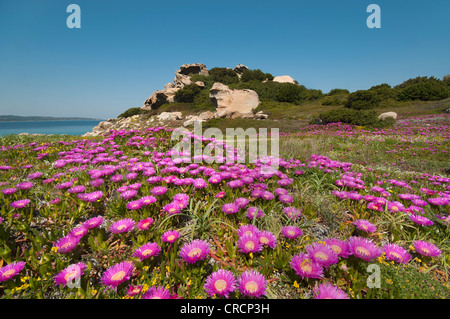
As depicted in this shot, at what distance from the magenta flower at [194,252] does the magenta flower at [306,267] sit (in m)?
0.64

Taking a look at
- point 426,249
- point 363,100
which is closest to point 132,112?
point 363,100

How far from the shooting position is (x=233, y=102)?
2580 centimetres

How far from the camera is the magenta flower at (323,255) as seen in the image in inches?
51.9

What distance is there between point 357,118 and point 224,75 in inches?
1734

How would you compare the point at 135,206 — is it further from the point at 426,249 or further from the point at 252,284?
the point at 426,249

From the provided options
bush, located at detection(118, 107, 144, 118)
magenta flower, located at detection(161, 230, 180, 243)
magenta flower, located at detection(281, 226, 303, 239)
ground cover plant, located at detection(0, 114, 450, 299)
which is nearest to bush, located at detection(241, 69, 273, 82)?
bush, located at detection(118, 107, 144, 118)

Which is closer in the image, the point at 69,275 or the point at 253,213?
the point at 69,275

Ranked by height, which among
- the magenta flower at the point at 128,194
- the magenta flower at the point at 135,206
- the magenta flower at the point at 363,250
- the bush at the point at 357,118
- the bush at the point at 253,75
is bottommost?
the magenta flower at the point at 363,250

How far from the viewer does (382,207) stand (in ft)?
7.48

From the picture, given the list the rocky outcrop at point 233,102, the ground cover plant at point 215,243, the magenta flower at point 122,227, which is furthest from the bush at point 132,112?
the magenta flower at point 122,227

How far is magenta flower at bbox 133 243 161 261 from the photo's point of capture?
141 centimetres

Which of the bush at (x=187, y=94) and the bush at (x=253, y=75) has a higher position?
the bush at (x=253, y=75)

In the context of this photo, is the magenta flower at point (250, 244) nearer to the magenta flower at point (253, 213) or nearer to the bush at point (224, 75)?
the magenta flower at point (253, 213)
